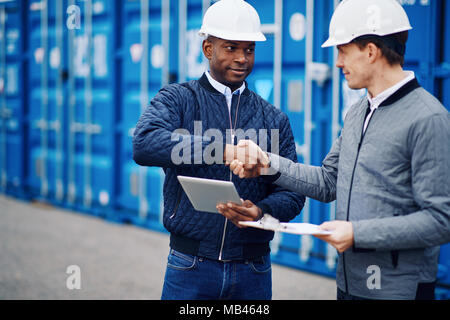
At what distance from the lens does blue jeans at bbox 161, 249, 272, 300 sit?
93.0 inches

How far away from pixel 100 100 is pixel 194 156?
5519 millimetres

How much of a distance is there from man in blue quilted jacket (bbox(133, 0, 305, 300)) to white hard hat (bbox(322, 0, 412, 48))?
45 cm

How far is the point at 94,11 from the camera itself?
24.5ft

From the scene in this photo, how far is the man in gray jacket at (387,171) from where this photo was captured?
6.10 feet

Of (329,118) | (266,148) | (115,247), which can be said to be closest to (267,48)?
(329,118)

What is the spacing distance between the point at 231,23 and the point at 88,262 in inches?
151

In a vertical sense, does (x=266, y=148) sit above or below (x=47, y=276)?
above

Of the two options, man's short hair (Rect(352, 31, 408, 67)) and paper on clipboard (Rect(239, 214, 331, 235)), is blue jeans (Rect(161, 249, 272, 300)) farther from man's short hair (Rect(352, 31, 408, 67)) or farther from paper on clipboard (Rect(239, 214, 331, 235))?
man's short hair (Rect(352, 31, 408, 67))

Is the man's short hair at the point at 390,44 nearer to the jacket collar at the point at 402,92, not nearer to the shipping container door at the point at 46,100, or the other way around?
the jacket collar at the point at 402,92

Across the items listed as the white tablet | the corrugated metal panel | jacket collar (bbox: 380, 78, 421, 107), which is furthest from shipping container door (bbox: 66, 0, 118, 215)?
jacket collar (bbox: 380, 78, 421, 107)

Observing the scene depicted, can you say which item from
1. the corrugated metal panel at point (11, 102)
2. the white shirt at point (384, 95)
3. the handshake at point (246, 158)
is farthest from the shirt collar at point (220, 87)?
the corrugated metal panel at point (11, 102)

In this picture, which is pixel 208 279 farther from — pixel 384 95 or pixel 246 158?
pixel 384 95

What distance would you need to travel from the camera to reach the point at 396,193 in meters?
1.95
